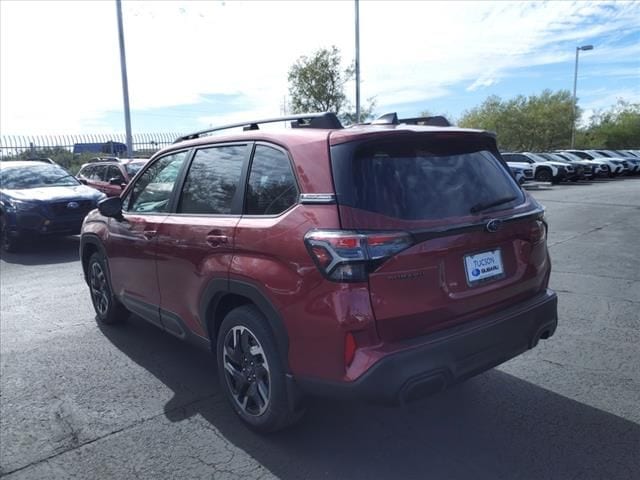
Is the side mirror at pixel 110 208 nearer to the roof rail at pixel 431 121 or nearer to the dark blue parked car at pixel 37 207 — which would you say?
the roof rail at pixel 431 121

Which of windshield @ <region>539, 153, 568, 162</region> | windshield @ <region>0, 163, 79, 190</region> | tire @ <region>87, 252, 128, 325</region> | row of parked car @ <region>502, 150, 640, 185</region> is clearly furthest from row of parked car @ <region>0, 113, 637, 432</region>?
windshield @ <region>539, 153, 568, 162</region>

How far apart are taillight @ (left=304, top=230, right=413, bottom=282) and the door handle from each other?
830 millimetres

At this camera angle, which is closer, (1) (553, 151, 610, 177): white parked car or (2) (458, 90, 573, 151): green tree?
(1) (553, 151, 610, 177): white parked car

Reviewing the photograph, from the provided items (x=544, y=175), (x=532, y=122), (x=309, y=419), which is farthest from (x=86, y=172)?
(x=532, y=122)

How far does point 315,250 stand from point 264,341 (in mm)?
706

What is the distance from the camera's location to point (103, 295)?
532 cm

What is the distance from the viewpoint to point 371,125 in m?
3.19

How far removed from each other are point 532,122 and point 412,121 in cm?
5030

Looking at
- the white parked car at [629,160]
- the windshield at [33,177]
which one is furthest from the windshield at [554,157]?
the windshield at [33,177]

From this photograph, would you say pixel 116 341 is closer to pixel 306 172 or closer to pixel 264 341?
pixel 264 341

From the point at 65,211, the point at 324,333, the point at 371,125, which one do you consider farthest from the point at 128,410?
the point at 65,211

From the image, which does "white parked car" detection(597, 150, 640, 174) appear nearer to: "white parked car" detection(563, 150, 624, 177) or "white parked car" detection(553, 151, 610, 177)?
"white parked car" detection(563, 150, 624, 177)

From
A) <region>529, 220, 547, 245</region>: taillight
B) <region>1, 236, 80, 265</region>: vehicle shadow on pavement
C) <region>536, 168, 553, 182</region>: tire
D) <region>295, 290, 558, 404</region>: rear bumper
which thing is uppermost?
<region>529, 220, 547, 245</region>: taillight

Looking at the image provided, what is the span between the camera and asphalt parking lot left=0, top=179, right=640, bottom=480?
2.90 metres
